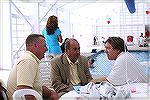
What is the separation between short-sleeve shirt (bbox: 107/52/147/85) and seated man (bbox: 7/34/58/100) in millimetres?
383

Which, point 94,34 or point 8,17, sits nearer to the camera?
point 8,17

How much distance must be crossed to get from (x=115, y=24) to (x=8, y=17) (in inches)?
88.4

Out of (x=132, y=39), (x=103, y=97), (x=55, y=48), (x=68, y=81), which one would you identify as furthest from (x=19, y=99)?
(x=132, y=39)

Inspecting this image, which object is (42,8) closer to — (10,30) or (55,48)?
(10,30)

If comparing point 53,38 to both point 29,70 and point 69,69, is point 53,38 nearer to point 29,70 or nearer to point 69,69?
point 69,69

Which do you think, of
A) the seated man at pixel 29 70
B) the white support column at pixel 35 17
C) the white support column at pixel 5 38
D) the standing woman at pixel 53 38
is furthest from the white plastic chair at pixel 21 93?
the white support column at pixel 5 38

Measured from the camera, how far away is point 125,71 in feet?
5.02

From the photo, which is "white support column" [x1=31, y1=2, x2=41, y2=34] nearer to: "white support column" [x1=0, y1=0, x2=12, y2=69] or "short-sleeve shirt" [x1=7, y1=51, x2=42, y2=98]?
"white support column" [x1=0, y1=0, x2=12, y2=69]

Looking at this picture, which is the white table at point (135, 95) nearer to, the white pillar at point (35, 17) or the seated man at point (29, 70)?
the seated man at point (29, 70)

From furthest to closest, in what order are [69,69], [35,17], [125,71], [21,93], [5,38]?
1. [5,38]
2. [35,17]
3. [69,69]
4. [125,71]
5. [21,93]

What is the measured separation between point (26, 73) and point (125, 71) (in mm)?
622

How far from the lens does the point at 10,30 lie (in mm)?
4711

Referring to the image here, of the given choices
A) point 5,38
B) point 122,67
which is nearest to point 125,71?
point 122,67

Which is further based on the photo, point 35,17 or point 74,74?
point 35,17
